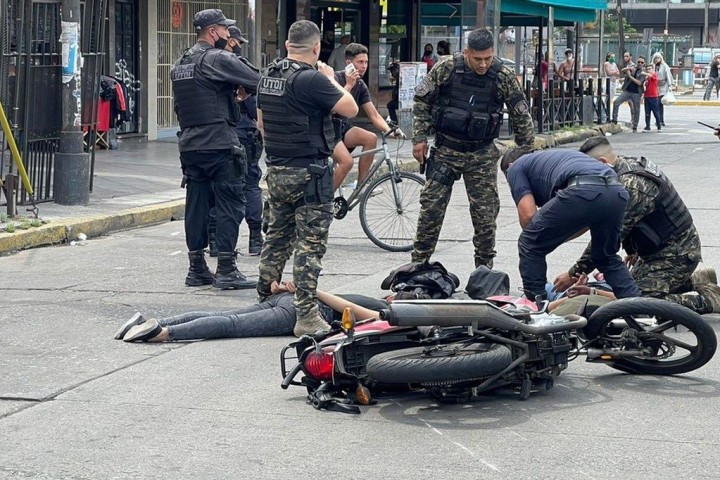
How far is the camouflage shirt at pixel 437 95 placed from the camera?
8688mm

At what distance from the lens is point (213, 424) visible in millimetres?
5523

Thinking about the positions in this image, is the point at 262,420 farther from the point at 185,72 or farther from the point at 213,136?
the point at 185,72

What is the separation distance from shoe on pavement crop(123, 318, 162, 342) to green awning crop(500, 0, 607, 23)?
55.0 feet

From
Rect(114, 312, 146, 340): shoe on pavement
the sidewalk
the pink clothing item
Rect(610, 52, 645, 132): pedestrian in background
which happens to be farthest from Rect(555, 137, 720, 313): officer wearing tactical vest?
Answer: the pink clothing item

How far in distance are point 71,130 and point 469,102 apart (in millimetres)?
5507

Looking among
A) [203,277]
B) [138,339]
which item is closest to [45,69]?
[203,277]

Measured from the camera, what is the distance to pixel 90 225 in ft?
39.0

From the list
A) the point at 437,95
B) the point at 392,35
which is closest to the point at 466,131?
the point at 437,95

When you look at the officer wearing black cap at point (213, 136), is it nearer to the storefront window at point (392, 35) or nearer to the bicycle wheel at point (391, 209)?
the bicycle wheel at point (391, 209)

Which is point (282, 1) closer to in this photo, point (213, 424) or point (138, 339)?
point (138, 339)

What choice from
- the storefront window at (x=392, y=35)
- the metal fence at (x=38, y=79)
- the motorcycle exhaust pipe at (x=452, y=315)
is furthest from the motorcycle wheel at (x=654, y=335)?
the storefront window at (x=392, y=35)

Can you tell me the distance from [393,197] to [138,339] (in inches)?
166

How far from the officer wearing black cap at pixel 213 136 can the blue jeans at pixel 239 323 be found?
163cm

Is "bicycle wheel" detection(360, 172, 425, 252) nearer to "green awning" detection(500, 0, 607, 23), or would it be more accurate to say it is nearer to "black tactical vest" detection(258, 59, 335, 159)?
"black tactical vest" detection(258, 59, 335, 159)
